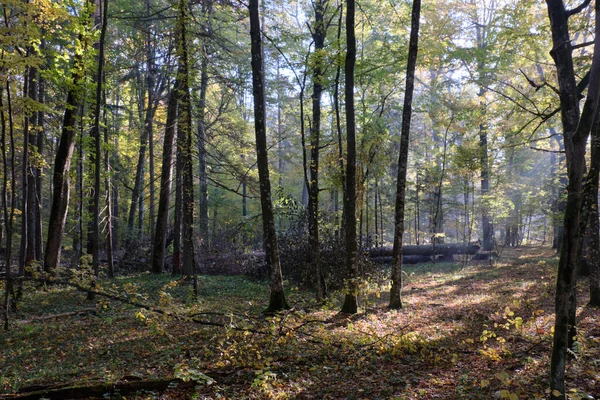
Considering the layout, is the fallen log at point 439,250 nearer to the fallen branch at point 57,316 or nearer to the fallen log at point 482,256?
A: the fallen log at point 482,256

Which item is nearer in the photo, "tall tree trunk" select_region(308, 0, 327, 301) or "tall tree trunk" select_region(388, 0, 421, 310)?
"tall tree trunk" select_region(388, 0, 421, 310)

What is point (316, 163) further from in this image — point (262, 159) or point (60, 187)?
point (60, 187)

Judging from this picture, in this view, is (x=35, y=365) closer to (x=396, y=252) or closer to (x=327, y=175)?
(x=396, y=252)

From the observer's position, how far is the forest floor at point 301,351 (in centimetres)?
449

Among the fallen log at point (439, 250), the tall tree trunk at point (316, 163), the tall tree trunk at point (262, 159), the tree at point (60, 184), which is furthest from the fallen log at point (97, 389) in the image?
the fallen log at point (439, 250)

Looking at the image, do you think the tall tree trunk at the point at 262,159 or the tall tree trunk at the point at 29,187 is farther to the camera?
the tall tree trunk at the point at 29,187

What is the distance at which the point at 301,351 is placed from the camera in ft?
20.1

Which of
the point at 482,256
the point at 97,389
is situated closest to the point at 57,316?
the point at 97,389

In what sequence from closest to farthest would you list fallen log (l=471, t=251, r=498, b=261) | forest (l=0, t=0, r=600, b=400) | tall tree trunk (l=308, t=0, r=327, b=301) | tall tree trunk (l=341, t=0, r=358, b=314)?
forest (l=0, t=0, r=600, b=400), tall tree trunk (l=341, t=0, r=358, b=314), tall tree trunk (l=308, t=0, r=327, b=301), fallen log (l=471, t=251, r=498, b=261)

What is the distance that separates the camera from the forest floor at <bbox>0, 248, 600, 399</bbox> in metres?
4.49

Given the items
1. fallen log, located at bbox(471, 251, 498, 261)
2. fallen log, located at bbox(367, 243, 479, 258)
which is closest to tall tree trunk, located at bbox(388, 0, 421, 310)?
fallen log, located at bbox(367, 243, 479, 258)

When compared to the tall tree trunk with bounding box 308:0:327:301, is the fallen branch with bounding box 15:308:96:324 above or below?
below

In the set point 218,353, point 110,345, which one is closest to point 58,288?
point 110,345

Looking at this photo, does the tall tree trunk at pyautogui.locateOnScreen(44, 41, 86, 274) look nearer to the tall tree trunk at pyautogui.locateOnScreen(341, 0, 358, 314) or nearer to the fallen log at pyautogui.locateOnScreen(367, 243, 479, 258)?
the tall tree trunk at pyautogui.locateOnScreen(341, 0, 358, 314)
